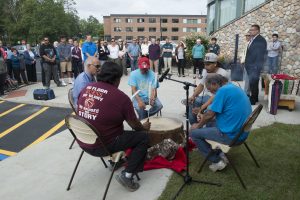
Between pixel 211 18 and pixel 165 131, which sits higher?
pixel 211 18

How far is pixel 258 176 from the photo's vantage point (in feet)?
13.1

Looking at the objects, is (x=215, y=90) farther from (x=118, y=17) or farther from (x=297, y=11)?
(x=118, y=17)

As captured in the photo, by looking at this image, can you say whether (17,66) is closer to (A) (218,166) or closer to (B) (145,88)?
(B) (145,88)

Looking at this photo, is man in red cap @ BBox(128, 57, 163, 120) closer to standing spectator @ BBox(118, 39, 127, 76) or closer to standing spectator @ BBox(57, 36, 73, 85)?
standing spectator @ BBox(57, 36, 73, 85)

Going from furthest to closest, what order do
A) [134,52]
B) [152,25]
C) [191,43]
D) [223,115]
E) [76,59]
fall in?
[152,25] → [191,43] → [134,52] → [76,59] → [223,115]

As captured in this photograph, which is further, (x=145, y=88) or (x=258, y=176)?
(x=145, y=88)

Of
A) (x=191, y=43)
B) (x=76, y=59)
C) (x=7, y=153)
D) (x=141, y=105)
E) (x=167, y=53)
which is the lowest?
(x=7, y=153)

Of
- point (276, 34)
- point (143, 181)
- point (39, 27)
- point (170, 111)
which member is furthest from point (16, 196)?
point (39, 27)

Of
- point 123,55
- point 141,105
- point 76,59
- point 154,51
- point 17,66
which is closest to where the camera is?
point 141,105

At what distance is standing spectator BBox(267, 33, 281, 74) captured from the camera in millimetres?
11227

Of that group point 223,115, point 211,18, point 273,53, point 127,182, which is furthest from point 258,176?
point 211,18

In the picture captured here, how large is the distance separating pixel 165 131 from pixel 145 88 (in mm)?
1591

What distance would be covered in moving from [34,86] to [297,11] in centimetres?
1060

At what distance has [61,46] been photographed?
38.5 ft
